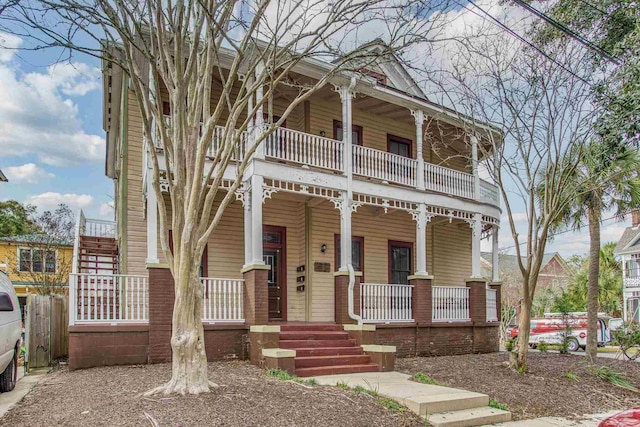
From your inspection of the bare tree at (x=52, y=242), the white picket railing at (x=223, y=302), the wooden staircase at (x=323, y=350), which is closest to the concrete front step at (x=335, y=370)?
the wooden staircase at (x=323, y=350)

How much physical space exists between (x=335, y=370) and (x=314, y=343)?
3.39ft

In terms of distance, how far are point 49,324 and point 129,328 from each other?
2.44 meters

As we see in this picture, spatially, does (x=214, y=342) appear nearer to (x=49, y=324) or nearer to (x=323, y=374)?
(x=323, y=374)

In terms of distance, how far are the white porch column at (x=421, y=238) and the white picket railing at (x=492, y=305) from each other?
2.65 m

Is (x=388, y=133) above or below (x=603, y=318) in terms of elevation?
above

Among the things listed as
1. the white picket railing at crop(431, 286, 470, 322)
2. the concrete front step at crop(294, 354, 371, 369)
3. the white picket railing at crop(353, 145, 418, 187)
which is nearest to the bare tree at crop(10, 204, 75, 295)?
the white picket railing at crop(353, 145, 418, 187)

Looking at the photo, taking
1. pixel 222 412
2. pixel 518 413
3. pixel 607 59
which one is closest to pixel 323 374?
pixel 518 413

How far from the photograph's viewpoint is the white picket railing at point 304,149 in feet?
39.6

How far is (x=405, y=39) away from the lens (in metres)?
8.20

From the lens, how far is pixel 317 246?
46.8 ft

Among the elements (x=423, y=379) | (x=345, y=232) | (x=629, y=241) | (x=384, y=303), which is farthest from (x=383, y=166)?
(x=629, y=241)

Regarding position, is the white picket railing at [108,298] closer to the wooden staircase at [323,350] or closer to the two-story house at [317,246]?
the two-story house at [317,246]

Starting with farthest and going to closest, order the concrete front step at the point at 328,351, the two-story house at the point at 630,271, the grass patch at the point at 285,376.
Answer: the two-story house at the point at 630,271, the concrete front step at the point at 328,351, the grass patch at the point at 285,376

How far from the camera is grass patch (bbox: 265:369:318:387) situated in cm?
789
